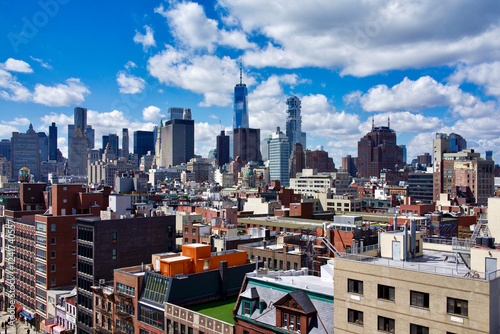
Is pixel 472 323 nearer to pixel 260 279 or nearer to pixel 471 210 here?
pixel 260 279

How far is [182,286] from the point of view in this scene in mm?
47250

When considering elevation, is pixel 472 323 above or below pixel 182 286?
above

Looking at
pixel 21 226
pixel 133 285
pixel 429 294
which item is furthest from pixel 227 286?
pixel 21 226

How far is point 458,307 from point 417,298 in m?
2.48

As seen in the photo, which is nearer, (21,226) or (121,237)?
(121,237)

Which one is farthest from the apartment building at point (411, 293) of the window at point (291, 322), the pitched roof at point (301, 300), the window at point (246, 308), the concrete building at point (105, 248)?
the concrete building at point (105, 248)

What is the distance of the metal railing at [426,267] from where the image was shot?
2676 centimetres

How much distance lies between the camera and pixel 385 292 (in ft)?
96.5

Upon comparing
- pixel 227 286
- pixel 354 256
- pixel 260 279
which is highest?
pixel 354 256

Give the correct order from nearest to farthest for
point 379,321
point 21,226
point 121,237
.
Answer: point 379,321, point 121,237, point 21,226

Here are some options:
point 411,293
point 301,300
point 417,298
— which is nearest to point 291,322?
point 301,300

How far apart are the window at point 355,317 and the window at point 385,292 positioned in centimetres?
224

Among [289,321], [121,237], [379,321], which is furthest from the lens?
[121,237]

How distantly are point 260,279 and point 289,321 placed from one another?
5455 millimetres
